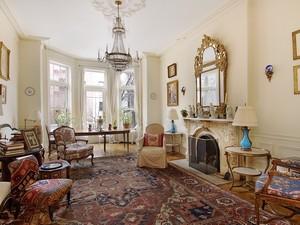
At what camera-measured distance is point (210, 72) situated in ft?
14.1

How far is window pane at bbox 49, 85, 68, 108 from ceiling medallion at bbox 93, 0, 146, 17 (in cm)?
383

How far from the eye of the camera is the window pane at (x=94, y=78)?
7742 mm

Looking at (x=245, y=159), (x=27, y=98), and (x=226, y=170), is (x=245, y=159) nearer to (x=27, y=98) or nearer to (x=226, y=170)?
(x=226, y=170)

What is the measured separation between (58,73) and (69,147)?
3.51m

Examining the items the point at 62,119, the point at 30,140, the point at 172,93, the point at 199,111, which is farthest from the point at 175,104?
the point at 30,140

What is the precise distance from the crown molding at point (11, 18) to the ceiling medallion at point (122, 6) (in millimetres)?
1708

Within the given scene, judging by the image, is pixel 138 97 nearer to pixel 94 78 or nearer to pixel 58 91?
pixel 94 78

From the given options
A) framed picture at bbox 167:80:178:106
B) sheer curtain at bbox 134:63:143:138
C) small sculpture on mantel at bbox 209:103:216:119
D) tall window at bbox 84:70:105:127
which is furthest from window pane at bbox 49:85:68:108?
small sculpture on mantel at bbox 209:103:216:119

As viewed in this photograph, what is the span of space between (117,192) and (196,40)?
3928 millimetres

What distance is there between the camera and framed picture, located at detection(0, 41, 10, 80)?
3.70 m

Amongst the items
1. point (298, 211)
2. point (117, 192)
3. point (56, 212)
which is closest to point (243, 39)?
point (298, 211)

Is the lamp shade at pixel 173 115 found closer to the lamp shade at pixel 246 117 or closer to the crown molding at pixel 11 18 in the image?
the lamp shade at pixel 246 117

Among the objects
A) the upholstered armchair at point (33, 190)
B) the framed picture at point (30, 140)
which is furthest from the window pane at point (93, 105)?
the upholstered armchair at point (33, 190)

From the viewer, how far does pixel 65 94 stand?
23.4ft
